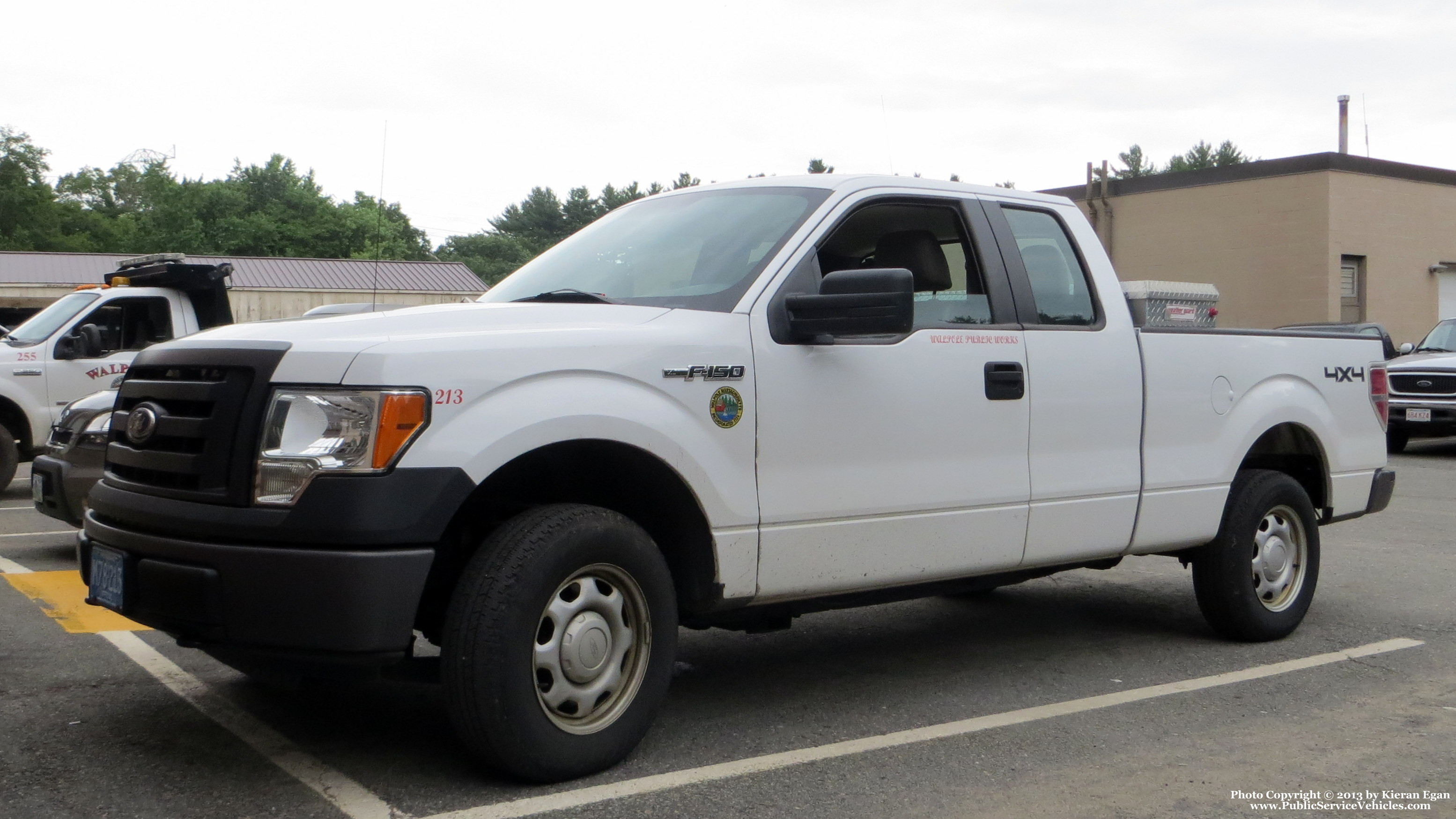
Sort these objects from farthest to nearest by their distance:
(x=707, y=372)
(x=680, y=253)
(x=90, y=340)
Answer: (x=90, y=340) → (x=680, y=253) → (x=707, y=372)

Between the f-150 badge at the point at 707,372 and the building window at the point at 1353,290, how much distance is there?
1106 inches

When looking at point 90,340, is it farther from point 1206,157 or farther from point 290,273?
point 1206,157

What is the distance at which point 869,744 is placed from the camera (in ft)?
14.7

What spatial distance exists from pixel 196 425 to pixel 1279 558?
4738 mm

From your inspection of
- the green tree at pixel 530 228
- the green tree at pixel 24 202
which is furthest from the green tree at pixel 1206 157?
the green tree at pixel 24 202

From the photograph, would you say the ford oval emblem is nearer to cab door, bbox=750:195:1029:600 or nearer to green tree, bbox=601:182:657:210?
cab door, bbox=750:195:1029:600

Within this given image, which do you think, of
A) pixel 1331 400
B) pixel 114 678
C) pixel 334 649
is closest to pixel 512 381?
pixel 334 649

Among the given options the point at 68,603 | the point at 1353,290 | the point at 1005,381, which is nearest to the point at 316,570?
the point at 1005,381

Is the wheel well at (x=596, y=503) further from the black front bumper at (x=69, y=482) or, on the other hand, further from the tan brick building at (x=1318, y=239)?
the tan brick building at (x=1318, y=239)

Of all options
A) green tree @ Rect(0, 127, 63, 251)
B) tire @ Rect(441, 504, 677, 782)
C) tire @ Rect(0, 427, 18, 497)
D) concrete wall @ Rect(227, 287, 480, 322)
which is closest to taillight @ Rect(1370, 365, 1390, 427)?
tire @ Rect(441, 504, 677, 782)

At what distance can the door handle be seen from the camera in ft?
16.3

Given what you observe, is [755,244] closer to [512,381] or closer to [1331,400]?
[512,381]

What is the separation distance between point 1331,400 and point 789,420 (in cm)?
337

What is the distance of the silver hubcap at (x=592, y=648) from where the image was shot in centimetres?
389
